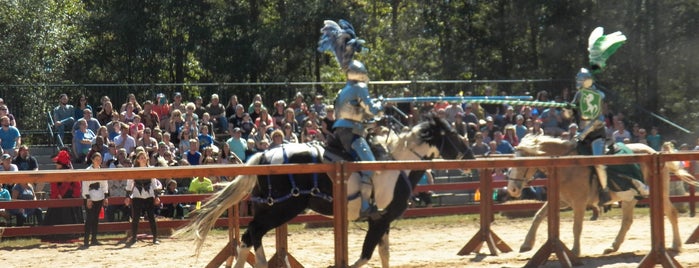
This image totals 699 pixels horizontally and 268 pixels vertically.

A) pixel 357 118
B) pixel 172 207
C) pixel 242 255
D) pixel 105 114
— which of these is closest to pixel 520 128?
pixel 172 207

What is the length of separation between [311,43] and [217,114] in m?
8.30

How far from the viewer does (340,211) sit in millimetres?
9719

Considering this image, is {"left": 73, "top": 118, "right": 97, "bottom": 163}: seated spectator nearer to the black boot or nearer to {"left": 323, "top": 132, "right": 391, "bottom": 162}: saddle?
{"left": 323, "top": 132, "right": 391, "bottom": 162}: saddle

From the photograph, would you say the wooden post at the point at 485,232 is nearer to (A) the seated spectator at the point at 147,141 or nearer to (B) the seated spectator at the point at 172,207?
(B) the seated spectator at the point at 172,207

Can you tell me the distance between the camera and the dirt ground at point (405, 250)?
13.5m

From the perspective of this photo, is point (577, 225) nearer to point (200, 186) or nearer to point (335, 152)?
point (335, 152)

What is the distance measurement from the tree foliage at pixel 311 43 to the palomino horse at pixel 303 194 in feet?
45.3

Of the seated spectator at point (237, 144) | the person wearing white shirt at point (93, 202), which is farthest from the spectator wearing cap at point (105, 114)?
the person wearing white shirt at point (93, 202)

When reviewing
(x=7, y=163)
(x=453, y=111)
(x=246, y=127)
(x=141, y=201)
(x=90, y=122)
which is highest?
(x=453, y=111)

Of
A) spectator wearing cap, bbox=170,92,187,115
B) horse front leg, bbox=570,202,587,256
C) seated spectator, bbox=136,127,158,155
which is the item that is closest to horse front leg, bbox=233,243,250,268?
horse front leg, bbox=570,202,587,256

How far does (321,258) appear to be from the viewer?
14.3 meters

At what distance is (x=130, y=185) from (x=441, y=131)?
19.9 feet

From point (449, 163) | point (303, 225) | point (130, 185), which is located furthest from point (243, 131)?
point (449, 163)

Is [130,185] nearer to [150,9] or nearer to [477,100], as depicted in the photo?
[477,100]
